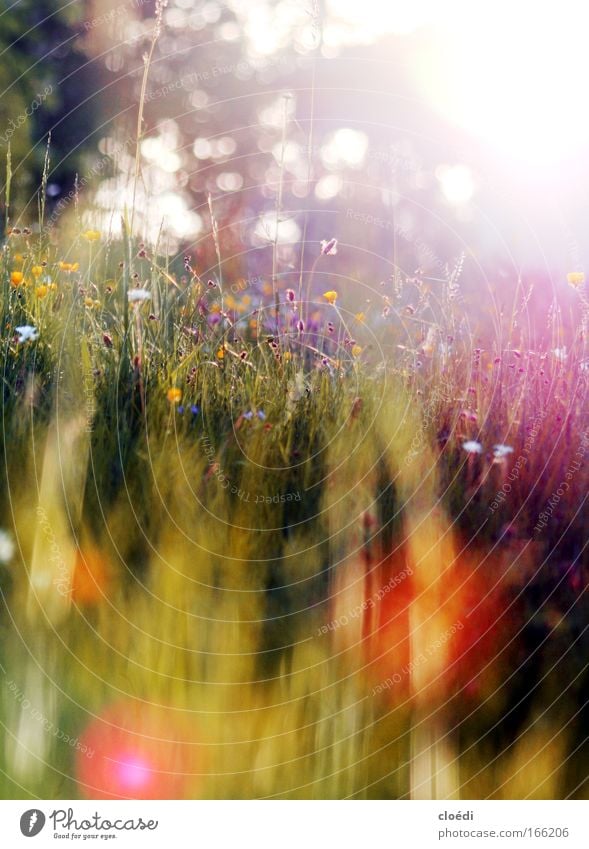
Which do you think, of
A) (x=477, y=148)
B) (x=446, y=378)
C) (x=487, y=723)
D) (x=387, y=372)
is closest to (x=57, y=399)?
(x=387, y=372)

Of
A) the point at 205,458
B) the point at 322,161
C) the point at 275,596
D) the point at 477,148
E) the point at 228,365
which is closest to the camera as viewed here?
the point at 275,596

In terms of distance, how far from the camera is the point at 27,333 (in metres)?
1.83

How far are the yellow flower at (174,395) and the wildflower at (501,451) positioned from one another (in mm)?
771

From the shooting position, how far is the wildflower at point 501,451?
179cm

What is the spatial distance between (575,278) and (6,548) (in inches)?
61.9

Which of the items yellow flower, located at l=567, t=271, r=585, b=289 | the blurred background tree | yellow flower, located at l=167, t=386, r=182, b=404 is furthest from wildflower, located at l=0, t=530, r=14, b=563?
yellow flower, located at l=567, t=271, r=585, b=289

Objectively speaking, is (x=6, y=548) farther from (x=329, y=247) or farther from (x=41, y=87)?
(x=41, y=87)

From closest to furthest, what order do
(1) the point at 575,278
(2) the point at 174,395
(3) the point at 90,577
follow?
(3) the point at 90,577 → (2) the point at 174,395 → (1) the point at 575,278

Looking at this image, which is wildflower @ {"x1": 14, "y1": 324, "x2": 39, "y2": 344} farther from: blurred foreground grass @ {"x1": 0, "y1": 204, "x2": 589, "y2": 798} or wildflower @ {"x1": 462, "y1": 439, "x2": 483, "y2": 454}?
wildflower @ {"x1": 462, "y1": 439, "x2": 483, "y2": 454}

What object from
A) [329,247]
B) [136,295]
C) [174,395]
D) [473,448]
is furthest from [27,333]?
[473,448]

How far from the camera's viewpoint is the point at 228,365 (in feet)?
6.32

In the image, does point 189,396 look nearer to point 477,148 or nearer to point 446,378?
point 446,378

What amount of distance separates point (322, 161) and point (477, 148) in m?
0.50

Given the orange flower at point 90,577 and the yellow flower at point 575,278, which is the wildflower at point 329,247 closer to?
the yellow flower at point 575,278
